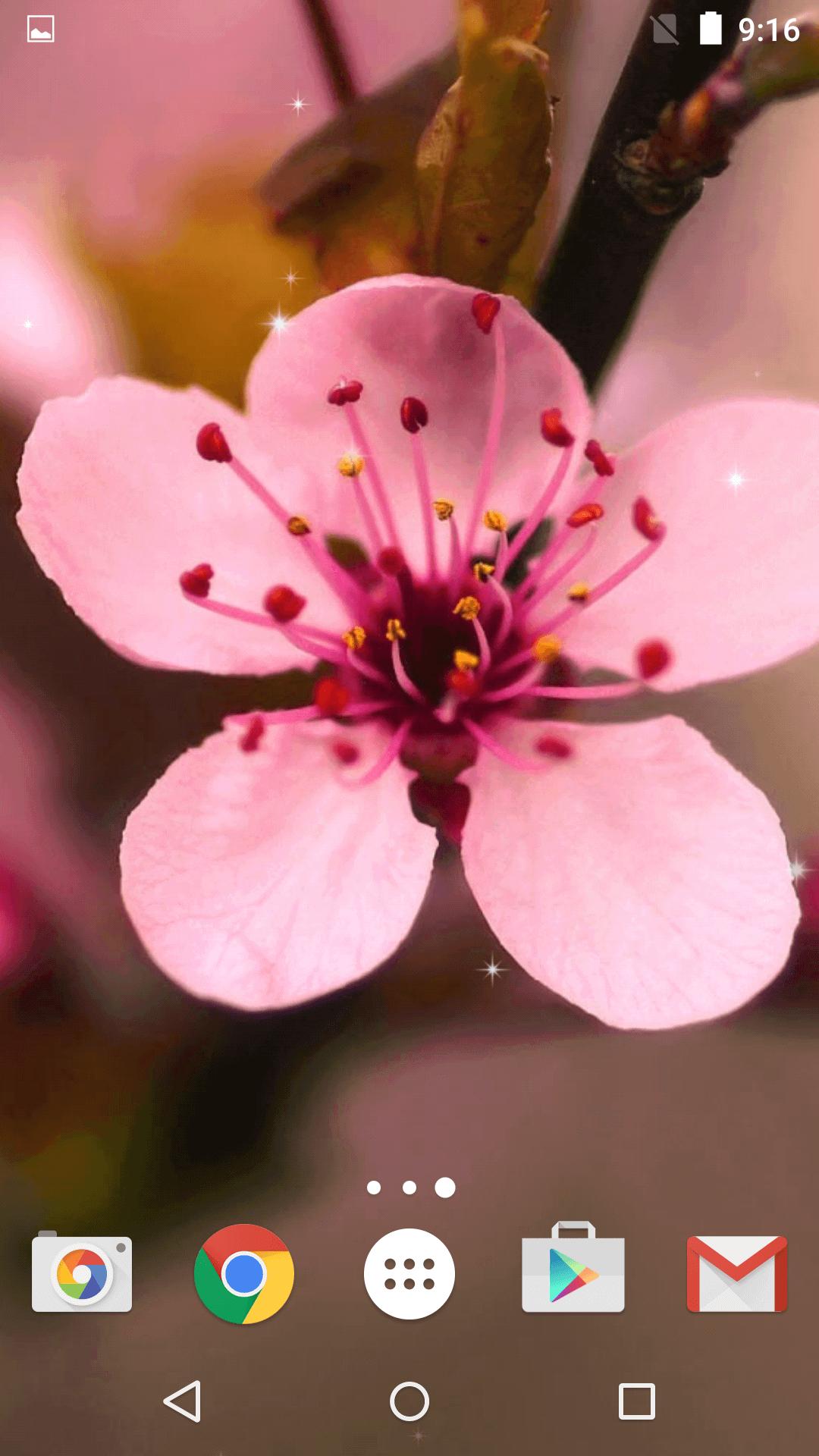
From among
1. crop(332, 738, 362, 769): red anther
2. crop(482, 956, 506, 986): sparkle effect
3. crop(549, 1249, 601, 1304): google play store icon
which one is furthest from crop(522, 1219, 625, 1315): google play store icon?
crop(332, 738, 362, 769): red anther

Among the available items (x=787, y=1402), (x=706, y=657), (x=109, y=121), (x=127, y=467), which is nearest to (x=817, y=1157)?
(x=787, y=1402)

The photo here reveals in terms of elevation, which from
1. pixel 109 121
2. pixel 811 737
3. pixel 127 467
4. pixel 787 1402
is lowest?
pixel 787 1402

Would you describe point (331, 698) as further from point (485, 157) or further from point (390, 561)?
point (485, 157)

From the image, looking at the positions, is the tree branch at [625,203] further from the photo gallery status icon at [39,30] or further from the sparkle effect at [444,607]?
the photo gallery status icon at [39,30]

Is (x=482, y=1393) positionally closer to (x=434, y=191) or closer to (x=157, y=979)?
(x=157, y=979)

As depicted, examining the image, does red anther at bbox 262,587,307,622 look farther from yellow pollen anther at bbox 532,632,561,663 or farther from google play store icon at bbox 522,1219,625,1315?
google play store icon at bbox 522,1219,625,1315
